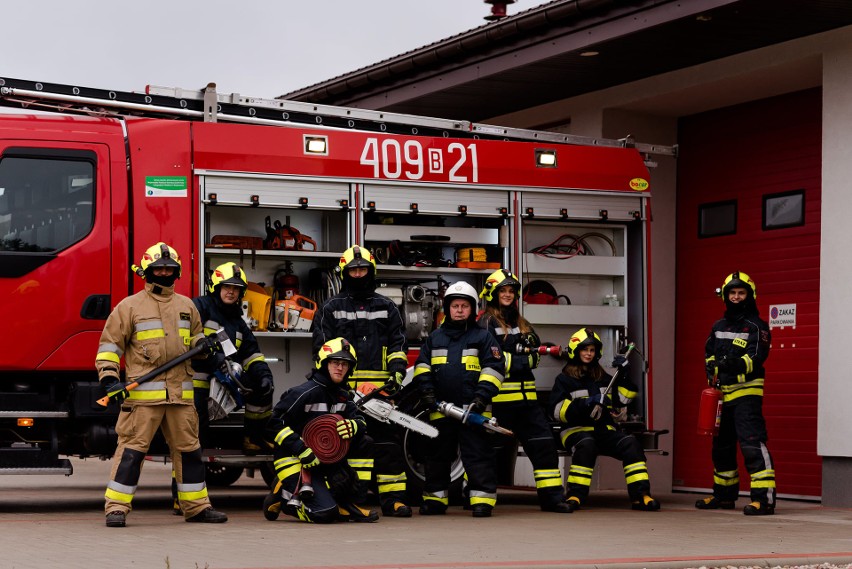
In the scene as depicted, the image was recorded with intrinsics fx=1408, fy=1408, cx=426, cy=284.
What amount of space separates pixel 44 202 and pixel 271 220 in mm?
1831

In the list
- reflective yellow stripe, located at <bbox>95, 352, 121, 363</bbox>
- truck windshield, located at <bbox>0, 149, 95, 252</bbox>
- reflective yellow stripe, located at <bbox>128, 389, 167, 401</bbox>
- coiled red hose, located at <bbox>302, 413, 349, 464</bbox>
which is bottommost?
coiled red hose, located at <bbox>302, 413, 349, 464</bbox>

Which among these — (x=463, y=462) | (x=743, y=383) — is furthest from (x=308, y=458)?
(x=743, y=383)

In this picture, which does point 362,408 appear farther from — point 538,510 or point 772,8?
point 772,8

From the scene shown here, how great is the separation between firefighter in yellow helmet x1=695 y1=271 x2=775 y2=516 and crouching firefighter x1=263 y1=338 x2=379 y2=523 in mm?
3264

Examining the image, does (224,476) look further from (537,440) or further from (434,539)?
(434,539)

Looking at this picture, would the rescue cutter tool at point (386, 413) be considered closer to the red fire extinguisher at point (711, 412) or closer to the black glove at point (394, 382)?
the black glove at point (394, 382)

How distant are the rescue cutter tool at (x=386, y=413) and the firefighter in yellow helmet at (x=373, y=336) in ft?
0.39

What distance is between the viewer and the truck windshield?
33.3ft

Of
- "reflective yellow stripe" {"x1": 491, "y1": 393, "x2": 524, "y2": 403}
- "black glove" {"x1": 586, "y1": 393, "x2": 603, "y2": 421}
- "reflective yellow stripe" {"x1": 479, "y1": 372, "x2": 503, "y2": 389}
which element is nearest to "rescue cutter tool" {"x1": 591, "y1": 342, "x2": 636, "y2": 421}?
"black glove" {"x1": 586, "y1": 393, "x2": 603, "y2": 421}

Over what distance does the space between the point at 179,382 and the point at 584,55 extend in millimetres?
5580

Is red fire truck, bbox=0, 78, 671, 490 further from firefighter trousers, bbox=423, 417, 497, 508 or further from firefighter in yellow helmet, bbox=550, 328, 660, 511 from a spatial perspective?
firefighter trousers, bbox=423, 417, 497, 508

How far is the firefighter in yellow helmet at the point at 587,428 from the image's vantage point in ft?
37.6

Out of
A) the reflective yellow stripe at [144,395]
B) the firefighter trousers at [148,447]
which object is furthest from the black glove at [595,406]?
the reflective yellow stripe at [144,395]

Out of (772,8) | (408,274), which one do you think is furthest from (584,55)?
(408,274)
